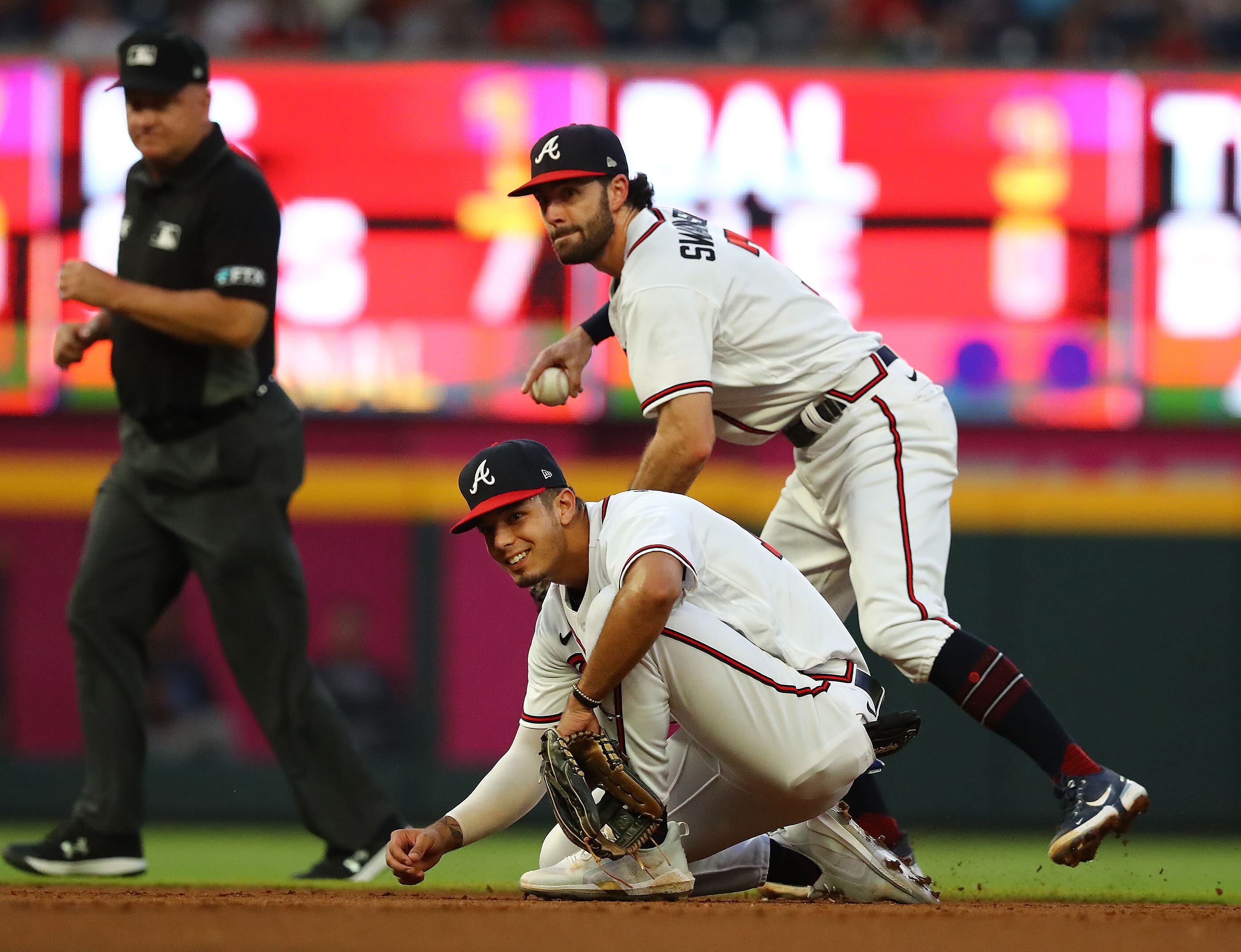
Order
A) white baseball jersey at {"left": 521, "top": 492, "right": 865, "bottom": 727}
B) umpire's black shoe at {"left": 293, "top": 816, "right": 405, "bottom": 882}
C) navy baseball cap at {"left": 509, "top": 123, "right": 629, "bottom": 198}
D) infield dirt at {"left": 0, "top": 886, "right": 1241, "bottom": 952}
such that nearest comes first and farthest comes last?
infield dirt at {"left": 0, "top": 886, "right": 1241, "bottom": 952} → white baseball jersey at {"left": 521, "top": 492, "right": 865, "bottom": 727} → navy baseball cap at {"left": 509, "top": 123, "right": 629, "bottom": 198} → umpire's black shoe at {"left": 293, "top": 816, "right": 405, "bottom": 882}

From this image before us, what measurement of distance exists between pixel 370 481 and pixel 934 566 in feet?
16.1

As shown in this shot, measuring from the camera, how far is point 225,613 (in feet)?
13.0

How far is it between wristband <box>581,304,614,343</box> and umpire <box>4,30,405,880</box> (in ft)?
2.41

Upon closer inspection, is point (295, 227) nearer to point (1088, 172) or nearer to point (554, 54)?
point (554, 54)

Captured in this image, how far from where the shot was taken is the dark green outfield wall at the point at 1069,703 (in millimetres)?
7504

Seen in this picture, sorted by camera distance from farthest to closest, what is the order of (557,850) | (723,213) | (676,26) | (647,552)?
(676,26) → (723,213) → (557,850) → (647,552)

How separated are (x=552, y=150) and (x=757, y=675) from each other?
116 centimetres

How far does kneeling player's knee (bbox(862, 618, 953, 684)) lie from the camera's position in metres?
3.50

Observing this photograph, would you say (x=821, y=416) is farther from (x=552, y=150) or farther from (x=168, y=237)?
(x=168, y=237)

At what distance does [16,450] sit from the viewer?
Answer: 893 centimetres

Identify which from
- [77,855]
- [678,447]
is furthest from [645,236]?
[77,855]

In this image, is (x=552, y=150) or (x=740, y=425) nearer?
(x=552, y=150)

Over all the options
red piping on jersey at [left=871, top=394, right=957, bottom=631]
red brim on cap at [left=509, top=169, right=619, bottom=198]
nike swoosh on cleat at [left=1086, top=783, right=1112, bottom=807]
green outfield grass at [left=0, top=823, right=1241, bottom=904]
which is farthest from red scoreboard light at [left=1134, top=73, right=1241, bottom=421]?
red brim on cap at [left=509, top=169, right=619, bottom=198]

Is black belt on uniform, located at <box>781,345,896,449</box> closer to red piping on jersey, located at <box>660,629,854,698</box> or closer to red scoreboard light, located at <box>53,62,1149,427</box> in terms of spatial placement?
red piping on jersey, located at <box>660,629,854,698</box>
